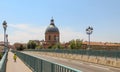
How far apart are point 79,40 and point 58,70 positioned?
180566 mm

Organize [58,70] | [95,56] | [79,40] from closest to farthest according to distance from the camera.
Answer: [58,70]
[95,56]
[79,40]

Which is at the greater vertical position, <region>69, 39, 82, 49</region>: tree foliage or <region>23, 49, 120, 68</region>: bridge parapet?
<region>69, 39, 82, 49</region>: tree foliage

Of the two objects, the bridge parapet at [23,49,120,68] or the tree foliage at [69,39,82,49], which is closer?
the bridge parapet at [23,49,120,68]

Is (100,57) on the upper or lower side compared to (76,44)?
lower

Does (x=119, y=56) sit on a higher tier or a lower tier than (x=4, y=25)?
lower

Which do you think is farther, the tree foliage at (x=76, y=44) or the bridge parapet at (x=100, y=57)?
the tree foliage at (x=76, y=44)

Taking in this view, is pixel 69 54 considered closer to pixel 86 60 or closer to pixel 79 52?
pixel 79 52

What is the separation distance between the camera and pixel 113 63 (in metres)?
35.8

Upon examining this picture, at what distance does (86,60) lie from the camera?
47656 millimetres

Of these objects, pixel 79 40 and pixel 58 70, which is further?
pixel 79 40

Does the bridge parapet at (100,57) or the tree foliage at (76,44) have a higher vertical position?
the tree foliage at (76,44)

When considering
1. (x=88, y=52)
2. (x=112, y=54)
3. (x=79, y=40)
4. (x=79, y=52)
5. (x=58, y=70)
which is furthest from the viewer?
(x=79, y=40)

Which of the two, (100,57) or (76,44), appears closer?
(100,57)

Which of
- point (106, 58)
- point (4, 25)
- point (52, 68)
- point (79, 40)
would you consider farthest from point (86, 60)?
point (79, 40)
